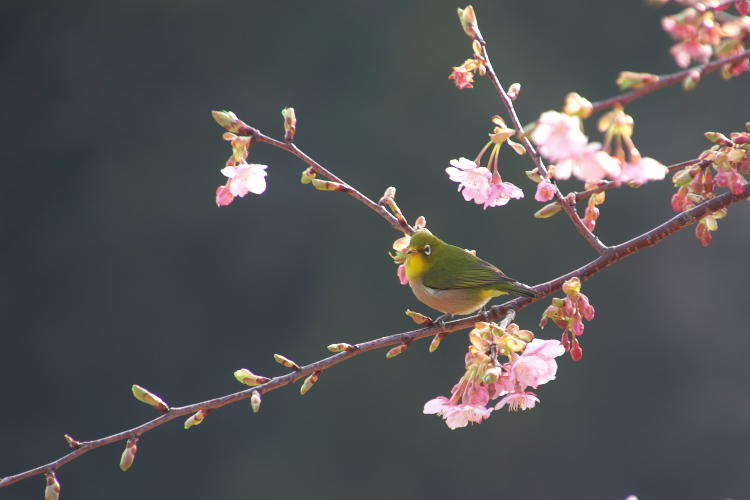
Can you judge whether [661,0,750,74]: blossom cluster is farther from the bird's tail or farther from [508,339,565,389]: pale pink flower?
the bird's tail

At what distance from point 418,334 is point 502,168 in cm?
428

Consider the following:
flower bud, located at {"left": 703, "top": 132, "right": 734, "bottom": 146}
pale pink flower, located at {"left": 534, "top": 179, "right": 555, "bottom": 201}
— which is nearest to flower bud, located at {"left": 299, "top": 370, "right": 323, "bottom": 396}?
pale pink flower, located at {"left": 534, "top": 179, "right": 555, "bottom": 201}

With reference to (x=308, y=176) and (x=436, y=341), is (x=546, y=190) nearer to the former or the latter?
(x=436, y=341)

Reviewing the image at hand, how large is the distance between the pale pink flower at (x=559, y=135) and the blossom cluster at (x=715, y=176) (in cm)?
68

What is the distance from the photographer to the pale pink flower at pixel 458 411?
110 cm

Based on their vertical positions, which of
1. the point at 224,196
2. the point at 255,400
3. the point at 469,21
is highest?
the point at 469,21

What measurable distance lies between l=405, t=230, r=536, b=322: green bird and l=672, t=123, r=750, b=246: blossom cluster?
24.8 inches

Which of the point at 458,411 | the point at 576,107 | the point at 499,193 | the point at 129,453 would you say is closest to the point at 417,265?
the point at 499,193

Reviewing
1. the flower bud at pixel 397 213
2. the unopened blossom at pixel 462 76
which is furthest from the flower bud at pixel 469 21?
the flower bud at pixel 397 213

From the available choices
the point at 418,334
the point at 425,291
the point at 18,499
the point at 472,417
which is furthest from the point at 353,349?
the point at 18,499

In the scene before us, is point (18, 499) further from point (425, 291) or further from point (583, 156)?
point (583, 156)

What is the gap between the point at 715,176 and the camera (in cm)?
132

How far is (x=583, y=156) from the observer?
782mm

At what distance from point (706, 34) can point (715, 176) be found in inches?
20.2
